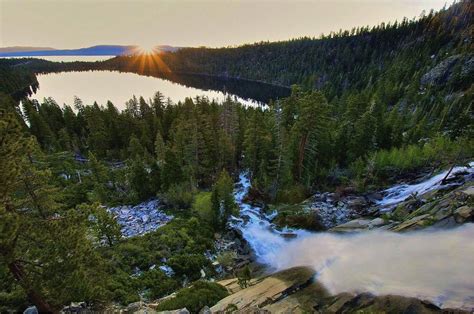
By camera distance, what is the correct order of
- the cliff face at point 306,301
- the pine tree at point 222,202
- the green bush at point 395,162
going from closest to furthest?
the cliff face at point 306,301 → the pine tree at point 222,202 → the green bush at point 395,162

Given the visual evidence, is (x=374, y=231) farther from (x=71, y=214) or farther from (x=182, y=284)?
(x=71, y=214)

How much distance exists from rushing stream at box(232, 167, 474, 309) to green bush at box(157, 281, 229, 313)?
621cm

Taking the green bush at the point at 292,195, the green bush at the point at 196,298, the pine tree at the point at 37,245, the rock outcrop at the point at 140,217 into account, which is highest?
the pine tree at the point at 37,245

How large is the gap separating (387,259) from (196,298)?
13.1 meters

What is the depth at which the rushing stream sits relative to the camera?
1498 cm

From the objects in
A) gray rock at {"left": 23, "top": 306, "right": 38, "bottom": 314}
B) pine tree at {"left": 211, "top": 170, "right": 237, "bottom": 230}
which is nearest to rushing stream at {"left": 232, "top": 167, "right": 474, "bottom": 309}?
pine tree at {"left": 211, "top": 170, "right": 237, "bottom": 230}

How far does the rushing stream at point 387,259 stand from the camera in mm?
14984

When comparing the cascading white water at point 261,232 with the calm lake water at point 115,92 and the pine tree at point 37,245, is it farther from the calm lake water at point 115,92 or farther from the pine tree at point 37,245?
the calm lake water at point 115,92

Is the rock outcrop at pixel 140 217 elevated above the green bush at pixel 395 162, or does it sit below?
below

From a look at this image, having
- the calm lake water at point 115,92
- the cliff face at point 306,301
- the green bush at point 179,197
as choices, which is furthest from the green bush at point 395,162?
the calm lake water at point 115,92

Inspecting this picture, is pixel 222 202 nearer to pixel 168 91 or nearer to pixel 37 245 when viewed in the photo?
pixel 37 245

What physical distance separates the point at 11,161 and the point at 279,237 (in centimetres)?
2462

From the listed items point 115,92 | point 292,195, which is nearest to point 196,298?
point 292,195

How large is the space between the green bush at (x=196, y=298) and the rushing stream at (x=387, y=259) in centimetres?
621
